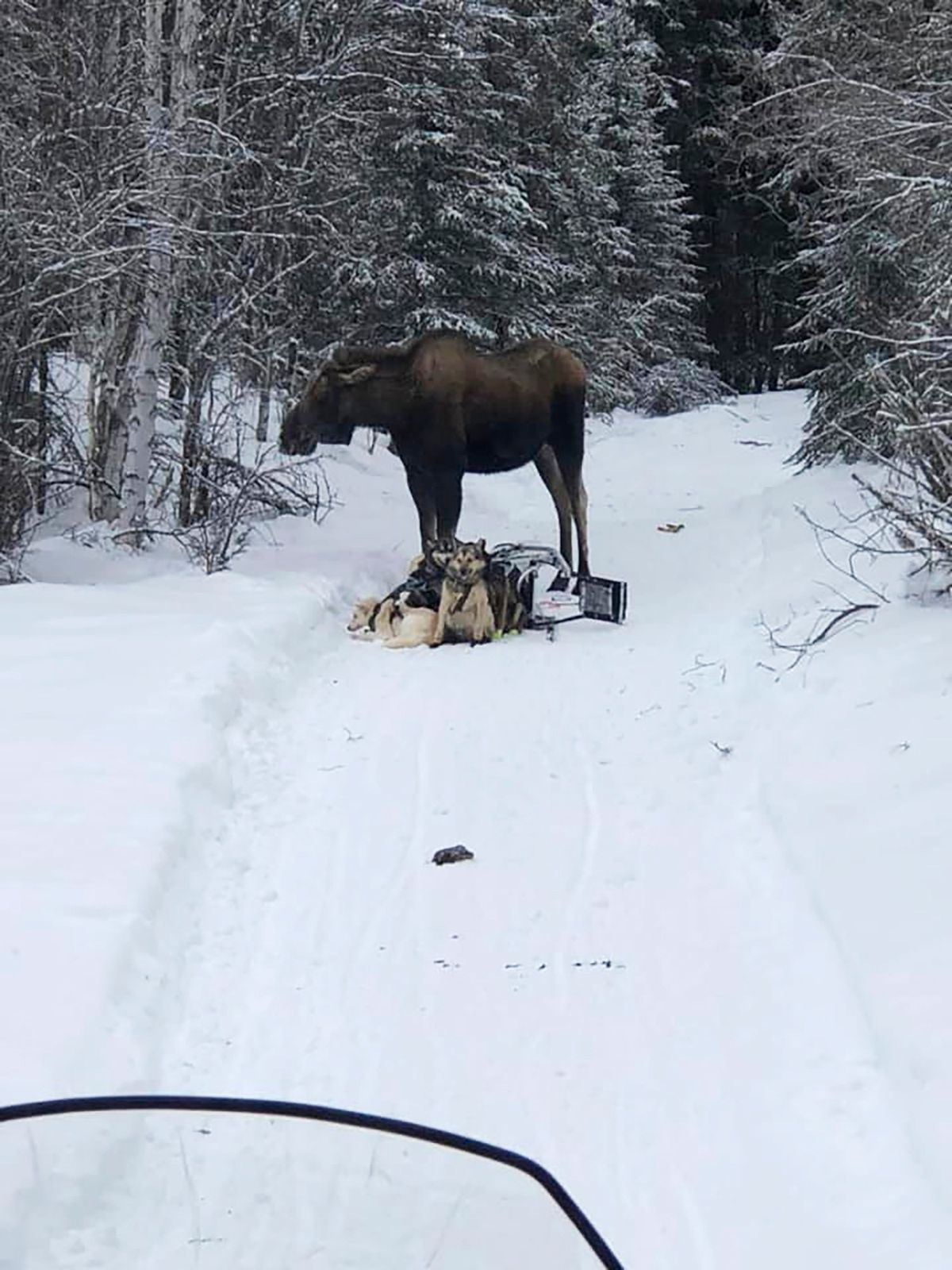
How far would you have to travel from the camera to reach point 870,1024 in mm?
3357

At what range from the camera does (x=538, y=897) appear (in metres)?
4.47

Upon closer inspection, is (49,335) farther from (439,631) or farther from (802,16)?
(802,16)

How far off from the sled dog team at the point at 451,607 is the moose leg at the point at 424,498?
70 cm

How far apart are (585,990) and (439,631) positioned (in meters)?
4.73

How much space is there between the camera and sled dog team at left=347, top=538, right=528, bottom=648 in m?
8.32

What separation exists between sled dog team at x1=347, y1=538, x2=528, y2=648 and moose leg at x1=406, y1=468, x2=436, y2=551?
699 mm

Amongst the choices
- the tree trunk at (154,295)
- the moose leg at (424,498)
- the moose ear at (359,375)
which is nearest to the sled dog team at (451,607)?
the moose leg at (424,498)

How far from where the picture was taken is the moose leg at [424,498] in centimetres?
955

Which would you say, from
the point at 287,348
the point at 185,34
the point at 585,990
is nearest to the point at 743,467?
the point at 287,348

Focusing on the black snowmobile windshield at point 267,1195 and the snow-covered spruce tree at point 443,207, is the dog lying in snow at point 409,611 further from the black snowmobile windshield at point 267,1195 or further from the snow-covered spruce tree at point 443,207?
the snow-covered spruce tree at point 443,207

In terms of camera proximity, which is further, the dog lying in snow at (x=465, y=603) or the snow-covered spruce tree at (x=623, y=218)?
the snow-covered spruce tree at (x=623, y=218)

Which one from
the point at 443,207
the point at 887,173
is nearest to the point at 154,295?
the point at 887,173

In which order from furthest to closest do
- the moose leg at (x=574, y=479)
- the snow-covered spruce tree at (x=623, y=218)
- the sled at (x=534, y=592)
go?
the snow-covered spruce tree at (x=623, y=218) < the moose leg at (x=574, y=479) < the sled at (x=534, y=592)

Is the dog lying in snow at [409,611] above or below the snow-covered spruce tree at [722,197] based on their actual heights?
below
